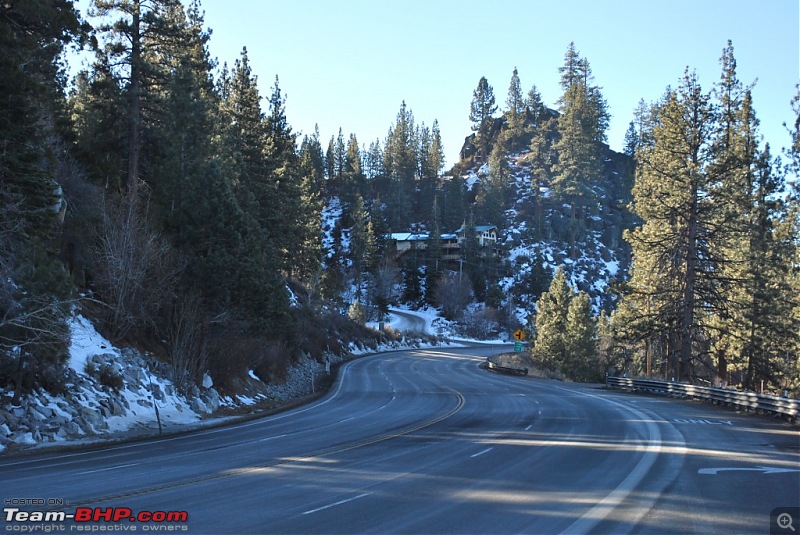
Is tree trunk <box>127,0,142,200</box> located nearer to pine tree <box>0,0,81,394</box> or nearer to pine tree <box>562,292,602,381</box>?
pine tree <box>0,0,81,394</box>

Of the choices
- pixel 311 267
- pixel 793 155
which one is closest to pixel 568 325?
pixel 311 267

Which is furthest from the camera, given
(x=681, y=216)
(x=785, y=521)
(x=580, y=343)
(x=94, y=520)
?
(x=580, y=343)

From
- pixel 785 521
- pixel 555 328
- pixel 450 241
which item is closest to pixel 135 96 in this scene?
pixel 785 521

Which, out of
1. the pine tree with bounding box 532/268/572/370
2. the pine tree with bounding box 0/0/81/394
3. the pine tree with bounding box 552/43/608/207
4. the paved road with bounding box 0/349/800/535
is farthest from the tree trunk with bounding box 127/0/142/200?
the pine tree with bounding box 552/43/608/207

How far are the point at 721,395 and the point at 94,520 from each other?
26273 mm

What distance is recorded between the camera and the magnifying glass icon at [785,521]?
8.11 m

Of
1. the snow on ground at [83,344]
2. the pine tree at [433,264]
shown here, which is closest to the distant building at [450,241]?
the pine tree at [433,264]

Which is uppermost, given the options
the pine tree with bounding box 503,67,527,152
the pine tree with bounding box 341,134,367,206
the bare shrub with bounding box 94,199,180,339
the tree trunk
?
the pine tree with bounding box 503,67,527,152

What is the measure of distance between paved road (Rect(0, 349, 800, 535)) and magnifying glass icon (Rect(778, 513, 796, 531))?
10 centimetres

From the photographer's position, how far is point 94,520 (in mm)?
8508

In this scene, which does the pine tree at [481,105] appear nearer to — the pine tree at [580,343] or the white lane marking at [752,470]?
the pine tree at [580,343]

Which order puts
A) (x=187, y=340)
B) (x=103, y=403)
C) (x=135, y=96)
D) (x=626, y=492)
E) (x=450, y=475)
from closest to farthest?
(x=626, y=492)
(x=450, y=475)
(x=103, y=403)
(x=187, y=340)
(x=135, y=96)

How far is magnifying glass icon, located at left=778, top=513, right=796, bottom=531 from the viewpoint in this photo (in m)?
8.11

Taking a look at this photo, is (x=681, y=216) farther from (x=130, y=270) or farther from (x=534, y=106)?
(x=534, y=106)
